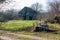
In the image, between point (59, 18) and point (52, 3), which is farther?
point (52, 3)

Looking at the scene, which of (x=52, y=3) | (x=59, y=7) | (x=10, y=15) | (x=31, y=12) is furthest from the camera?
(x=31, y=12)

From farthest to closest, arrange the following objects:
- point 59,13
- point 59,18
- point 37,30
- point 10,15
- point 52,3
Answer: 1. point 52,3
2. point 59,13
3. point 59,18
4. point 37,30
5. point 10,15

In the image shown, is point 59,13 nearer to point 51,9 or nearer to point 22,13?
point 51,9

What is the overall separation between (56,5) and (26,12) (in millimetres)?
16748

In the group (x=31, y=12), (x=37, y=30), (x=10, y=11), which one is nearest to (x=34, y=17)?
(x=31, y=12)

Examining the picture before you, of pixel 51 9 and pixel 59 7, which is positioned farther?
pixel 51 9

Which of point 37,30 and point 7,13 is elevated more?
point 7,13

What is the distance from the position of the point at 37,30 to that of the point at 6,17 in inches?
824

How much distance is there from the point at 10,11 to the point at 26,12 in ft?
240

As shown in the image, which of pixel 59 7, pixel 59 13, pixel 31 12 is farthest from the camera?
pixel 31 12

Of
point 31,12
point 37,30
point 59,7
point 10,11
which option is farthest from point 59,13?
point 10,11

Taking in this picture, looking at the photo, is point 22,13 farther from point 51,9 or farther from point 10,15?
point 10,15

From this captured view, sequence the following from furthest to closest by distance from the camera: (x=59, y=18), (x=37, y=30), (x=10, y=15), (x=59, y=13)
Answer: (x=59, y=13) → (x=59, y=18) → (x=37, y=30) → (x=10, y=15)

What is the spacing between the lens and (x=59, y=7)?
74812 millimetres
